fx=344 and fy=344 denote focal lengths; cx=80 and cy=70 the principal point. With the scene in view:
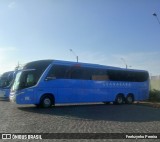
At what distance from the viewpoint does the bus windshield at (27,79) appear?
2145 cm

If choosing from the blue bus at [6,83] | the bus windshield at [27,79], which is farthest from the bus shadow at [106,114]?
the blue bus at [6,83]

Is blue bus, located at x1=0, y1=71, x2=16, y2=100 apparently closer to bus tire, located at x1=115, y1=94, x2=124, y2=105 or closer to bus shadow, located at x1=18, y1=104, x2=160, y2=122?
bus tire, located at x1=115, y1=94, x2=124, y2=105

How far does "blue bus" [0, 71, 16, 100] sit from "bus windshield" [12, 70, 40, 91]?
1051 cm

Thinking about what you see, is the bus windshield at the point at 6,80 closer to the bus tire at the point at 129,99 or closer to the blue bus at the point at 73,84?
the blue bus at the point at 73,84

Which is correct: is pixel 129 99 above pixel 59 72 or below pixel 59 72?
below

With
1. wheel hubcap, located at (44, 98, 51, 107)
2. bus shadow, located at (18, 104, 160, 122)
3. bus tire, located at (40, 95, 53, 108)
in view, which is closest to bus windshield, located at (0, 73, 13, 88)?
bus tire, located at (40, 95, 53, 108)

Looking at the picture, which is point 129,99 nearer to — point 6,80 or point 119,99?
point 119,99

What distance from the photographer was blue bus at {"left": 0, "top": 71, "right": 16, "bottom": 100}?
1270 inches

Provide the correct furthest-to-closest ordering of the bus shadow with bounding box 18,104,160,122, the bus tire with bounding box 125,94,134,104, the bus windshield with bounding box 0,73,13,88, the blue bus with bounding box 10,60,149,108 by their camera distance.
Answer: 1. the bus windshield with bounding box 0,73,13,88
2. the bus tire with bounding box 125,94,134,104
3. the blue bus with bounding box 10,60,149,108
4. the bus shadow with bounding box 18,104,160,122

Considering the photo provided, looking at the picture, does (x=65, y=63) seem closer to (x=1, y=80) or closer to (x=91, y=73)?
A: (x=91, y=73)

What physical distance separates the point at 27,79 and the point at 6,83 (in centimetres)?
1233

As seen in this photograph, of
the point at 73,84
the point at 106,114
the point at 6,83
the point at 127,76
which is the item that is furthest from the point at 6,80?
the point at 106,114

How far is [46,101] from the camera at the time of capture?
22.2 metres

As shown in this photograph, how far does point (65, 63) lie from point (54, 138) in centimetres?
1327
